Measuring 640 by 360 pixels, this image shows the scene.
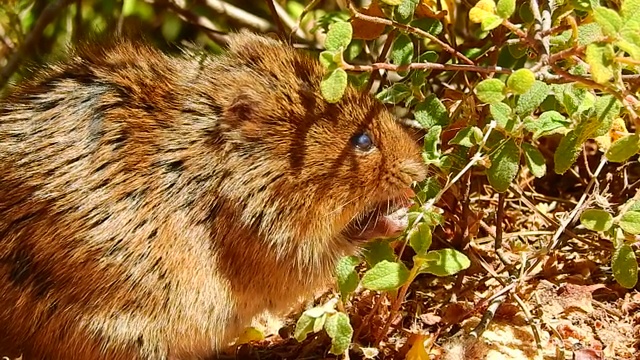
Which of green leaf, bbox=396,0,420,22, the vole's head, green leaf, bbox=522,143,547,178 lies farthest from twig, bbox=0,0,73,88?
green leaf, bbox=522,143,547,178

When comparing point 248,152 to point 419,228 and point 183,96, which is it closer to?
point 183,96

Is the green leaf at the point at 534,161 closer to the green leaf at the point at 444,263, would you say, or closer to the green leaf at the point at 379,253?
the green leaf at the point at 444,263

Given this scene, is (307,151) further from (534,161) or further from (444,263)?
(534,161)

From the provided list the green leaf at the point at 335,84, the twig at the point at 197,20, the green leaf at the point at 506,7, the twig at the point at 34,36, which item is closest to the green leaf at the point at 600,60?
the green leaf at the point at 506,7

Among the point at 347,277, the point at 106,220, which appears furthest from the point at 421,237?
the point at 106,220

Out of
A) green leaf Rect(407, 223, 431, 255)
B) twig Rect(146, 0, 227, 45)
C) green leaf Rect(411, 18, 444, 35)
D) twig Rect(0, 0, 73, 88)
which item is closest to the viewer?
green leaf Rect(407, 223, 431, 255)

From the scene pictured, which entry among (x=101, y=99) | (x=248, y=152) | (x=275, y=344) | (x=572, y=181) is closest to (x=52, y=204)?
(x=101, y=99)

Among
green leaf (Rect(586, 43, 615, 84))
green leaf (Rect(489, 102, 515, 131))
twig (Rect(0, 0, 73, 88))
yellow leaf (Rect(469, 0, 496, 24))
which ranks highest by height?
twig (Rect(0, 0, 73, 88))

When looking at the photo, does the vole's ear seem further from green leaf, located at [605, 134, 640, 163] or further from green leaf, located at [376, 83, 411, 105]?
green leaf, located at [605, 134, 640, 163]
